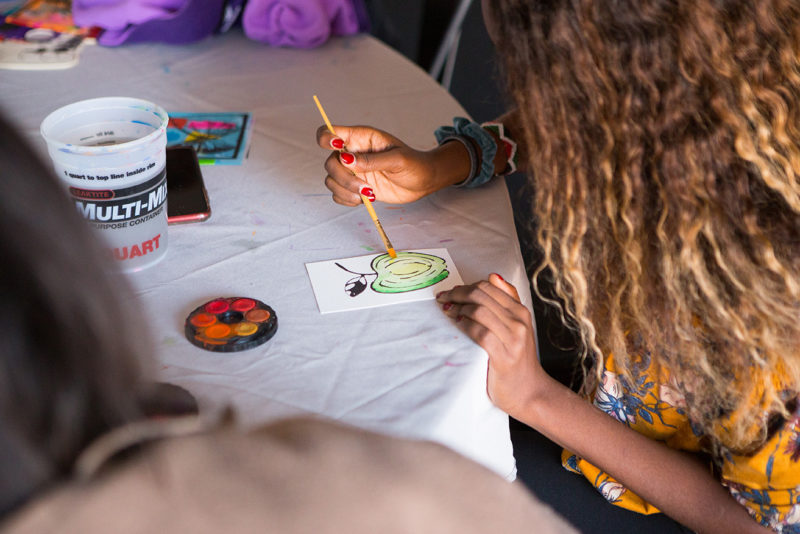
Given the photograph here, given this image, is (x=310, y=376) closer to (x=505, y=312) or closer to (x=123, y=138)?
(x=505, y=312)

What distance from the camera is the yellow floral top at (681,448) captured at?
2.59 ft

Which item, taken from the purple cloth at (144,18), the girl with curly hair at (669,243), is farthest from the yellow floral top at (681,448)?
the purple cloth at (144,18)

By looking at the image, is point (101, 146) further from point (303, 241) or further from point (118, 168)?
point (303, 241)

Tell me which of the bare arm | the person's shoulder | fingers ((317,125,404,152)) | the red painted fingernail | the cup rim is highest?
the person's shoulder

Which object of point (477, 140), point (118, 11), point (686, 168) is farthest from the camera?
point (118, 11)

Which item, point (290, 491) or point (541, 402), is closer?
point (290, 491)

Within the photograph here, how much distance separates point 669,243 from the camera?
2.60 ft

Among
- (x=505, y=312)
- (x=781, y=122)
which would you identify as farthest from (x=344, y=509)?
(x=781, y=122)

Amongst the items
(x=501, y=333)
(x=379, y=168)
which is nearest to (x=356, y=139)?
(x=379, y=168)

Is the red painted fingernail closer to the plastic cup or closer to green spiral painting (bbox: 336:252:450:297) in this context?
green spiral painting (bbox: 336:252:450:297)

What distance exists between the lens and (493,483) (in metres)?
0.45

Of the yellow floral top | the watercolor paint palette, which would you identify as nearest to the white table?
the watercolor paint palette

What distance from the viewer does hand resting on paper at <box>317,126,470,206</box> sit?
105 cm

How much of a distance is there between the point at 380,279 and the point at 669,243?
34 cm
